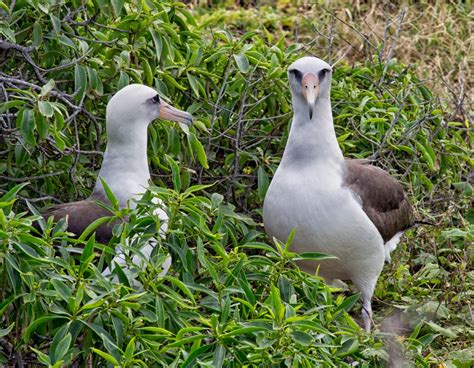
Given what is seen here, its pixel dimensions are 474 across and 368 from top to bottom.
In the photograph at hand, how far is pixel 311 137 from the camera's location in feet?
18.0

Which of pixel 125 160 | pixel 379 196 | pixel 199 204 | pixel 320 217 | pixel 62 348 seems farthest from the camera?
pixel 379 196

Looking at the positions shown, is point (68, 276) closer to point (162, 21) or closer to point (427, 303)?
point (162, 21)

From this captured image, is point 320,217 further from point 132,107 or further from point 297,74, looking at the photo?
point 132,107

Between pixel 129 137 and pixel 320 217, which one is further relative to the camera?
pixel 129 137

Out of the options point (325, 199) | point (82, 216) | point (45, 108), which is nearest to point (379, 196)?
point (325, 199)

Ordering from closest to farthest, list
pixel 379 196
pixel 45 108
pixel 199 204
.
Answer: pixel 199 204 < pixel 45 108 < pixel 379 196

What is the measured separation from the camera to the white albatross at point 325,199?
5270 millimetres

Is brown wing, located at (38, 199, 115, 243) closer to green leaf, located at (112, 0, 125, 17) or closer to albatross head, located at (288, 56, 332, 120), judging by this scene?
green leaf, located at (112, 0, 125, 17)

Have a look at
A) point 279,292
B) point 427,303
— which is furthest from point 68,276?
point 427,303

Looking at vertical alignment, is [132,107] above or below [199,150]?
above

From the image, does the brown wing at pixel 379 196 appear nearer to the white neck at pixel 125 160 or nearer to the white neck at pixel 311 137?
the white neck at pixel 311 137

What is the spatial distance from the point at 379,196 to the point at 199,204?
143 centimetres

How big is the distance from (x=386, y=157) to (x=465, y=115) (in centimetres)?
126

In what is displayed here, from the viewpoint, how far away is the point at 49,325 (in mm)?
3805
